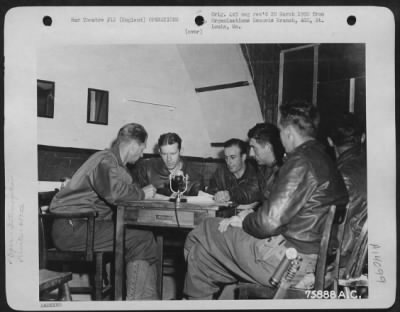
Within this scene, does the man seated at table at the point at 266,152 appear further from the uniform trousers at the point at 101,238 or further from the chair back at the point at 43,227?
the chair back at the point at 43,227

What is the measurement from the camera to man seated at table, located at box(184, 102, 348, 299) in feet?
4.54

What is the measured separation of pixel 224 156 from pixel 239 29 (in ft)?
1.40

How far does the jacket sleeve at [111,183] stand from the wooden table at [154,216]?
0.05 m

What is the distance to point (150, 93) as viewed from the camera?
59.7 inches

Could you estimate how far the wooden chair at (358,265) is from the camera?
1442mm

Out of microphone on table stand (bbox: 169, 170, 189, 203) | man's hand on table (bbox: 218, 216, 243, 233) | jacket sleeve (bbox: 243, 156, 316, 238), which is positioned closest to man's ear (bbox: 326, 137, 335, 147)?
jacket sleeve (bbox: 243, 156, 316, 238)

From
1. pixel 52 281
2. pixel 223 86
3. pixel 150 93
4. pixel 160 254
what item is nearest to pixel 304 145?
pixel 223 86

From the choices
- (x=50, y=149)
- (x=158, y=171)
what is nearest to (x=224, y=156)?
(x=158, y=171)

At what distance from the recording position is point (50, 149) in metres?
1.47

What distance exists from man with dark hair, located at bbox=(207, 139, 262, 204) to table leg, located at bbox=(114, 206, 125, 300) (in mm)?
306

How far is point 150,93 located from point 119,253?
540 mm

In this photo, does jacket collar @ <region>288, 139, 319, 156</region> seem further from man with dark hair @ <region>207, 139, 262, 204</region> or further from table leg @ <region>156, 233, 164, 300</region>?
table leg @ <region>156, 233, 164, 300</region>

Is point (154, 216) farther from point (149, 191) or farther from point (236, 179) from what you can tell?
point (236, 179)

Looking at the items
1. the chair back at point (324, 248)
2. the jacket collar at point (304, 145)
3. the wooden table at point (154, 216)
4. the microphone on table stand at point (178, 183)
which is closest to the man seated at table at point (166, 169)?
the microphone on table stand at point (178, 183)
